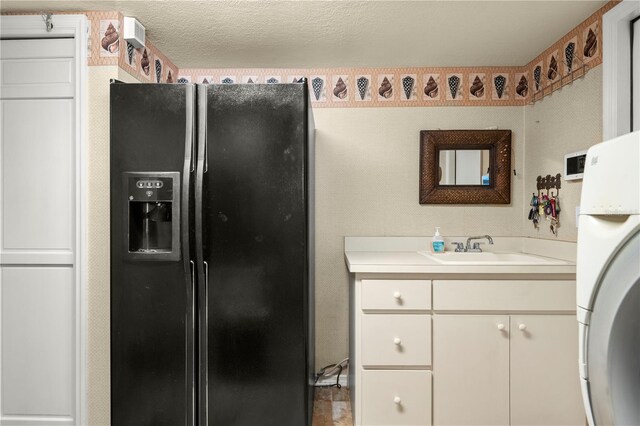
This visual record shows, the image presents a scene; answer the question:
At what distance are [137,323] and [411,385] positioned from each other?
140 cm

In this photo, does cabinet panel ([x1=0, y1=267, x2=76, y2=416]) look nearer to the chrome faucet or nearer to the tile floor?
the tile floor

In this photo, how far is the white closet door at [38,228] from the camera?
1992 millimetres

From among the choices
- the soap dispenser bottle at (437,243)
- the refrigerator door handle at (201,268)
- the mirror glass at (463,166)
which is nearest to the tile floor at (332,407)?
the refrigerator door handle at (201,268)

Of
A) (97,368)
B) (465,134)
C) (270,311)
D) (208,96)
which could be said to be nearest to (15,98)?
(208,96)

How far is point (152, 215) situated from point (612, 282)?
1.75 m

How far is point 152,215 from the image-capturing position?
1.76m

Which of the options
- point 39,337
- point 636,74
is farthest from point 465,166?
point 39,337

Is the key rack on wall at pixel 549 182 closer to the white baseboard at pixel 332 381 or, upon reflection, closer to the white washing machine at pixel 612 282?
the white washing machine at pixel 612 282

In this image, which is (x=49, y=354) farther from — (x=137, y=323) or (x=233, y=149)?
(x=233, y=149)

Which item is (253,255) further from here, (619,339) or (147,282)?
(619,339)

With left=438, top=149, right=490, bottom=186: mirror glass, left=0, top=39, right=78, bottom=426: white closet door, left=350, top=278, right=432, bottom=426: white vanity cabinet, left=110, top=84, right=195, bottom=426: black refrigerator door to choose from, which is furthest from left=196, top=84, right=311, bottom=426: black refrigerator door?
left=438, top=149, right=490, bottom=186: mirror glass

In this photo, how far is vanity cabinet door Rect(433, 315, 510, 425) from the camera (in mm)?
1918

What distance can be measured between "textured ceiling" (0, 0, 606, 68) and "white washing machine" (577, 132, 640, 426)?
1.35 m

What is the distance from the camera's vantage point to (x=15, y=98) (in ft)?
6.52
